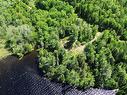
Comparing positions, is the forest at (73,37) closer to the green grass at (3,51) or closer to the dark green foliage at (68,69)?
the dark green foliage at (68,69)

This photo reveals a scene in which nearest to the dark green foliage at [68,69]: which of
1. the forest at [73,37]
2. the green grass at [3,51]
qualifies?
the forest at [73,37]

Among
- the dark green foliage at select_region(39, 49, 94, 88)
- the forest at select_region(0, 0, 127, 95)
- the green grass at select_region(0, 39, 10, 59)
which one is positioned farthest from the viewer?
the green grass at select_region(0, 39, 10, 59)

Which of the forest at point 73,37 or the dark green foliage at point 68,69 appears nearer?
the dark green foliage at point 68,69

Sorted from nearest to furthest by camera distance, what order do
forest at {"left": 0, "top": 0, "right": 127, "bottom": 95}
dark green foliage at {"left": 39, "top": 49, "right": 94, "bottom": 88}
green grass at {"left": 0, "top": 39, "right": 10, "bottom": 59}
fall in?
1. dark green foliage at {"left": 39, "top": 49, "right": 94, "bottom": 88}
2. forest at {"left": 0, "top": 0, "right": 127, "bottom": 95}
3. green grass at {"left": 0, "top": 39, "right": 10, "bottom": 59}

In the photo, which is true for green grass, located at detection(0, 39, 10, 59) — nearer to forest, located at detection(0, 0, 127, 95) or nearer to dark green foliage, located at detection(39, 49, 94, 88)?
forest, located at detection(0, 0, 127, 95)

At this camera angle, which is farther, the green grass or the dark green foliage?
the green grass

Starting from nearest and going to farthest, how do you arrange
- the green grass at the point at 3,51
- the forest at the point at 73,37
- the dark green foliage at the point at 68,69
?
the dark green foliage at the point at 68,69 < the forest at the point at 73,37 < the green grass at the point at 3,51

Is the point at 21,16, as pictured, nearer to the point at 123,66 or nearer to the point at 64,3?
the point at 64,3

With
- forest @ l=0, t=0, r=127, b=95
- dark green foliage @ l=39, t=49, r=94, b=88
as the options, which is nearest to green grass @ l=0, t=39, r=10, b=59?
forest @ l=0, t=0, r=127, b=95
